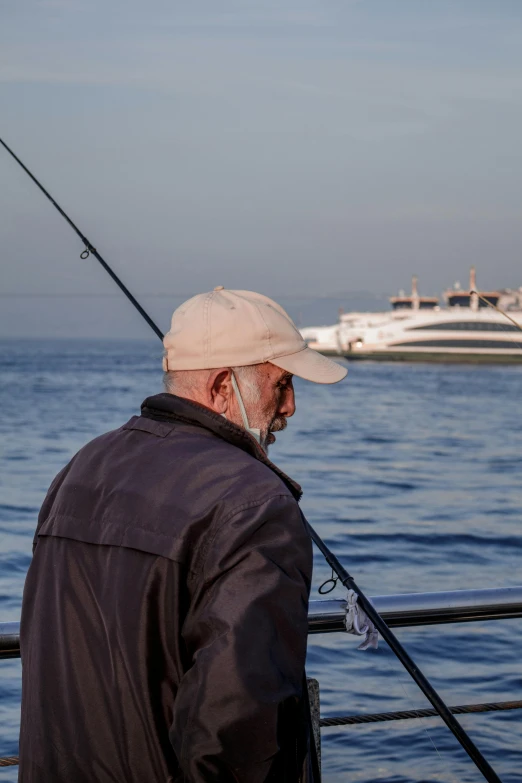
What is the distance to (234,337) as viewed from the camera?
1.69m

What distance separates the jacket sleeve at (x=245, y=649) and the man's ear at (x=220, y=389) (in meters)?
0.27

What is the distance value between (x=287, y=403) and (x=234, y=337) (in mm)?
161

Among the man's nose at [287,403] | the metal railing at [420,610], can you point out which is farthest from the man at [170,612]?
the metal railing at [420,610]

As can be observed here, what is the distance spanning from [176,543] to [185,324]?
40 cm

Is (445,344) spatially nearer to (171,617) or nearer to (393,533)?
(393,533)

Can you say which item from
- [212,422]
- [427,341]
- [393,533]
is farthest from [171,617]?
[427,341]

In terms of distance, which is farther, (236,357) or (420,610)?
(420,610)

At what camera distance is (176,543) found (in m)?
1.46

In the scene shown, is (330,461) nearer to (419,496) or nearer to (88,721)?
(419,496)

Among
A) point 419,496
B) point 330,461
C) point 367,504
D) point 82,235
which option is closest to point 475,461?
point 330,461

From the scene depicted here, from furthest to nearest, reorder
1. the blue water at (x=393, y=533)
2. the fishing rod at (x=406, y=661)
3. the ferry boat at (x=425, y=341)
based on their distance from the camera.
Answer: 1. the ferry boat at (x=425, y=341)
2. the blue water at (x=393, y=533)
3. the fishing rod at (x=406, y=661)

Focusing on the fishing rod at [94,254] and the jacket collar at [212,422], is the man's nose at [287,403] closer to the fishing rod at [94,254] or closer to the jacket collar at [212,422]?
the jacket collar at [212,422]

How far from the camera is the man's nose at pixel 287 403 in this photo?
1.77 metres

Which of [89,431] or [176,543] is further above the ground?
[176,543]
